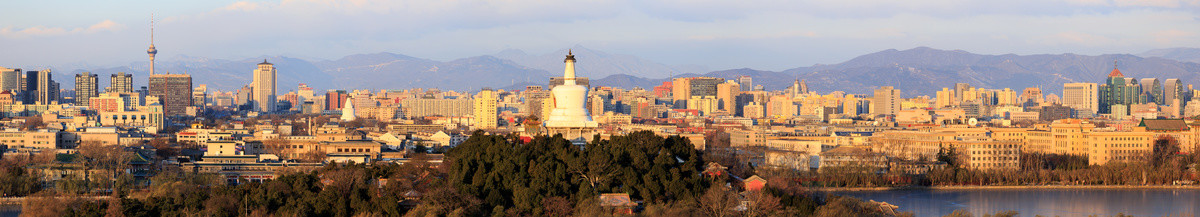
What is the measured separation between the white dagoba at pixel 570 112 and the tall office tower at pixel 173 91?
7695 centimetres

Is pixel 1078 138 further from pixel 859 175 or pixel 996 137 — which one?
pixel 859 175

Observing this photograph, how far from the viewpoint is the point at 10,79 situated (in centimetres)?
11250

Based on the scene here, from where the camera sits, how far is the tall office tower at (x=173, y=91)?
111m

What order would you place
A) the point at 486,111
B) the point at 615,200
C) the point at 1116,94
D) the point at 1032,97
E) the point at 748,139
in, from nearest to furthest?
the point at 615,200
the point at 748,139
the point at 486,111
the point at 1116,94
the point at 1032,97

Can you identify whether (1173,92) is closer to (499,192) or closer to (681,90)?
(681,90)

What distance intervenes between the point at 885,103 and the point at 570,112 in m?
92.0

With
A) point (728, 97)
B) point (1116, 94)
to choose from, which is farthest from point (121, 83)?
point (1116, 94)

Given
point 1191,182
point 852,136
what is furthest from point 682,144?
point 852,136

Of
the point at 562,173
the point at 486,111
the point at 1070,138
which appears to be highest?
the point at 486,111

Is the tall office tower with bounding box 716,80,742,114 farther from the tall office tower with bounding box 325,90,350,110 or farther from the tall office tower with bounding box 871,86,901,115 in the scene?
the tall office tower with bounding box 325,90,350,110

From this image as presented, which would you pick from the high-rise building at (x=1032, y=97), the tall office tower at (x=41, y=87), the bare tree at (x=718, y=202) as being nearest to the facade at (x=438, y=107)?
the tall office tower at (x=41, y=87)

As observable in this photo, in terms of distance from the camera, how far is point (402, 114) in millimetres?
115312

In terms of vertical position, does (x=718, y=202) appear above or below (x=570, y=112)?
below

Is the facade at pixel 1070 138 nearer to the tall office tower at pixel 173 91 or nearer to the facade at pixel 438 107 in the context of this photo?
the tall office tower at pixel 173 91
